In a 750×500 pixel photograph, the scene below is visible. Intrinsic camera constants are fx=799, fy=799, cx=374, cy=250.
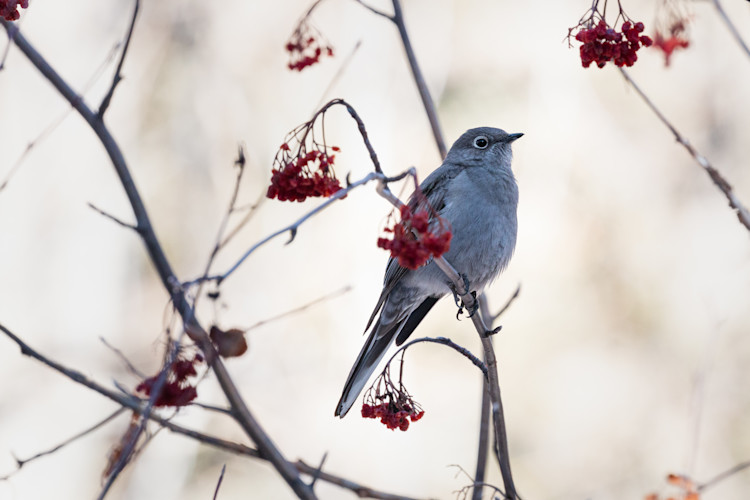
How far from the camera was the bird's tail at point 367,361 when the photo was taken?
397 centimetres

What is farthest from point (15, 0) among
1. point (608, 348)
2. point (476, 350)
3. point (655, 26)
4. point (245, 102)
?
point (608, 348)

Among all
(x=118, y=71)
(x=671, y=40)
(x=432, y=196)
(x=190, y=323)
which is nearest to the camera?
(x=190, y=323)

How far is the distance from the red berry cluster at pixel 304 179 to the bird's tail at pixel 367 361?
140 centimetres

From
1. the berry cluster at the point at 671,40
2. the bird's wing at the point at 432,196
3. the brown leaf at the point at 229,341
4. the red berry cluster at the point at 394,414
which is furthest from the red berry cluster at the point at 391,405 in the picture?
the berry cluster at the point at 671,40

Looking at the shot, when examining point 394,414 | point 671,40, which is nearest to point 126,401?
point 394,414

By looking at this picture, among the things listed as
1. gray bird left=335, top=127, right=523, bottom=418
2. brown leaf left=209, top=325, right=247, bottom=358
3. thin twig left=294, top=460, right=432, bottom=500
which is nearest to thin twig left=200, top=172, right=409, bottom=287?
brown leaf left=209, top=325, right=247, bottom=358

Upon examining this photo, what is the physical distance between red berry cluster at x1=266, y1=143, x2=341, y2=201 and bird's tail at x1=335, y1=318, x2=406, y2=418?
1.40 metres

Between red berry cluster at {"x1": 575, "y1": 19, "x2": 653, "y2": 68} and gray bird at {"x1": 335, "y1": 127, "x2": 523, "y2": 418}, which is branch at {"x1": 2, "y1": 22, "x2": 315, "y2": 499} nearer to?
red berry cluster at {"x1": 575, "y1": 19, "x2": 653, "y2": 68}

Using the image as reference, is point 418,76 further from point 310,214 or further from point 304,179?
point 310,214

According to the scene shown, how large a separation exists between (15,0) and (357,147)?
5489mm

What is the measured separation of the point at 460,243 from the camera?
4.61m

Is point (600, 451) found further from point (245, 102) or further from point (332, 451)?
point (245, 102)

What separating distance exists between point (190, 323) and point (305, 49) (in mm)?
1999

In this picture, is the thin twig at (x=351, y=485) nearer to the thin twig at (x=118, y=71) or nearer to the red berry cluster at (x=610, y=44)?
the thin twig at (x=118, y=71)
